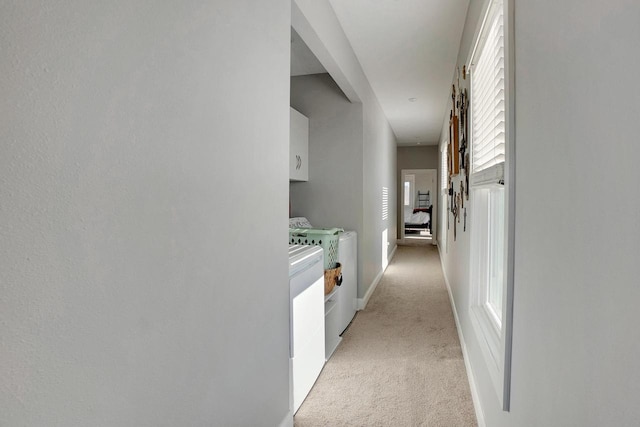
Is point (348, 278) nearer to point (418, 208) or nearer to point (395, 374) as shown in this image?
point (395, 374)

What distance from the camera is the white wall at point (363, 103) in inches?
89.1

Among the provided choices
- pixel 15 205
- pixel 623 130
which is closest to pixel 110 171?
pixel 15 205

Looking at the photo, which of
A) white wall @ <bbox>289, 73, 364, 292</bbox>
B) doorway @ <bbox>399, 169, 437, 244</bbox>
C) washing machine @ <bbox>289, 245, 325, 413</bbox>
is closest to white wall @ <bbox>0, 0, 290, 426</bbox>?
washing machine @ <bbox>289, 245, 325, 413</bbox>

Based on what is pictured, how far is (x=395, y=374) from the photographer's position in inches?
95.3

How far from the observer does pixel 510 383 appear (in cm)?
120

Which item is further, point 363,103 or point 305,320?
point 363,103

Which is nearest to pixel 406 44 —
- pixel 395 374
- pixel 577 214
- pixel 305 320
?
pixel 305 320

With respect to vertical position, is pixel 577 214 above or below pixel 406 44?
below

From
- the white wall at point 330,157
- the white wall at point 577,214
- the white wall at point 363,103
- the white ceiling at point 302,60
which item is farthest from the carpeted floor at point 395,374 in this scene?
the white ceiling at point 302,60

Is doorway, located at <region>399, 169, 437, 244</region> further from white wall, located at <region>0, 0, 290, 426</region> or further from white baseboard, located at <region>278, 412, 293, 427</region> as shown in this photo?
white wall, located at <region>0, 0, 290, 426</region>

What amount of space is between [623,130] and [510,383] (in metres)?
0.96

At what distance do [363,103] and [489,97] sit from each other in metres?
2.13

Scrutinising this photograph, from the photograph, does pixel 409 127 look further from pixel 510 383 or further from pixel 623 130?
pixel 623 130

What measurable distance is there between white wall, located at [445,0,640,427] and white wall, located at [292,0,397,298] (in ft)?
4.56
